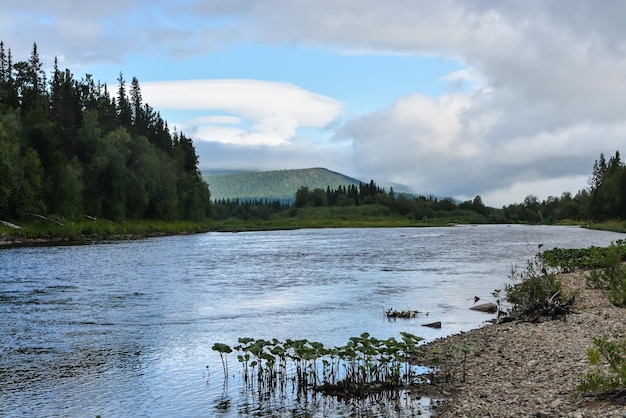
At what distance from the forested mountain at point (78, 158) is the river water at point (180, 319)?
33.8 metres

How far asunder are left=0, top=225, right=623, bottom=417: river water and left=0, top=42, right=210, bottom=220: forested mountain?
33805 mm

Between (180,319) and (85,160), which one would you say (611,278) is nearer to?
(180,319)

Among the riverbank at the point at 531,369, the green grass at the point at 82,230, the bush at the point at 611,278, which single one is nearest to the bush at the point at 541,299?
the riverbank at the point at 531,369

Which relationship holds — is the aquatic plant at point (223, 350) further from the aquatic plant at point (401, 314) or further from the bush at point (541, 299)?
the bush at point (541, 299)

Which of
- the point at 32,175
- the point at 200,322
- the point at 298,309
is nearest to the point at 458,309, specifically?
the point at 298,309

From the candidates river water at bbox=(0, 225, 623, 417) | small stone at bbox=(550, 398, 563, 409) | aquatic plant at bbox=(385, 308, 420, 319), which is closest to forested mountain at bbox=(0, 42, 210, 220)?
river water at bbox=(0, 225, 623, 417)

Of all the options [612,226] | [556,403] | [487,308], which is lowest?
[487,308]

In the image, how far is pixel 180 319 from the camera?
28203mm

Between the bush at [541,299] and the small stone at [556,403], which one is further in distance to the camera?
the bush at [541,299]

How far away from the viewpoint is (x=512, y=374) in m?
16.1

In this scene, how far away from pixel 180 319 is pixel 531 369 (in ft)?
55.9

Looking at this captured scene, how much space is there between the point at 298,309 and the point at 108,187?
92.9m

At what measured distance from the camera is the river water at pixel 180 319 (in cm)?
1577

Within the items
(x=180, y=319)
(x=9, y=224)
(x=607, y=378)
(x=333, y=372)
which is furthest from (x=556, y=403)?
(x=9, y=224)
